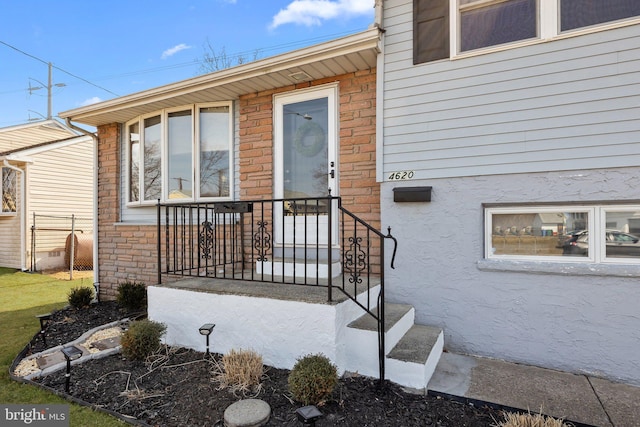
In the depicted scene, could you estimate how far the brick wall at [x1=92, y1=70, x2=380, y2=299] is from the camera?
398 centimetres

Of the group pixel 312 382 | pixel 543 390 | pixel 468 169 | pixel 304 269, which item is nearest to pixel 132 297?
pixel 304 269

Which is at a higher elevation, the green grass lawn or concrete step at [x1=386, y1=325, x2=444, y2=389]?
concrete step at [x1=386, y1=325, x2=444, y2=389]

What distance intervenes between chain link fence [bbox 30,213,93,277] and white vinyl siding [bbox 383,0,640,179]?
31.9ft

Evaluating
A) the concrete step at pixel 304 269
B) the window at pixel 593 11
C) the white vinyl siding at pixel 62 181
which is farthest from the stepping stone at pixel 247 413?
the white vinyl siding at pixel 62 181

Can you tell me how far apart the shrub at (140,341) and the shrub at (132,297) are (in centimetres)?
185

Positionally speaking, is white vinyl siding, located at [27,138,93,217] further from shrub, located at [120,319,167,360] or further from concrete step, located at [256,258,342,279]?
concrete step, located at [256,258,342,279]

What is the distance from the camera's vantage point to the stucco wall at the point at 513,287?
2.92 meters

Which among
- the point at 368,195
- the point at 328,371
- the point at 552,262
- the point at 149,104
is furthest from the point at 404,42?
the point at 149,104

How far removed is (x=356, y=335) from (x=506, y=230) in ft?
5.98

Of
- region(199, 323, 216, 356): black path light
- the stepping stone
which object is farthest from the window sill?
region(199, 323, 216, 356): black path light

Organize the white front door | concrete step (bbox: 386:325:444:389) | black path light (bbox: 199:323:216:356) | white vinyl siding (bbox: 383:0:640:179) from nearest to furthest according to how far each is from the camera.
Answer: concrete step (bbox: 386:325:444:389), white vinyl siding (bbox: 383:0:640:179), black path light (bbox: 199:323:216:356), the white front door

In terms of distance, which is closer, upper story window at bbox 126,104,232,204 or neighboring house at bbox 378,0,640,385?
neighboring house at bbox 378,0,640,385

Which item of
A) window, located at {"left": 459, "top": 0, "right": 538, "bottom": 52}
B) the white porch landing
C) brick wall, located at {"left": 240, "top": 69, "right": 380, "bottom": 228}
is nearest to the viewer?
the white porch landing

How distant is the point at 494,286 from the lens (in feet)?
10.9
